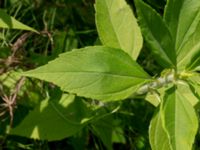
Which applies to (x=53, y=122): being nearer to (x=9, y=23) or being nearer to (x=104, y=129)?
(x=104, y=129)

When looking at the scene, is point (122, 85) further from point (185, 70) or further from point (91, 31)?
point (91, 31)

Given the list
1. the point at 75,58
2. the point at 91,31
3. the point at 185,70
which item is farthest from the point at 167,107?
the point at 91,31

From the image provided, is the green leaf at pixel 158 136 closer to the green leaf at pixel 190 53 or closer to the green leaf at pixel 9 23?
the green leaf at pixel 190 53

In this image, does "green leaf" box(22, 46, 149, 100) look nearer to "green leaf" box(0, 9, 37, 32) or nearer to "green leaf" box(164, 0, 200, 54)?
"green leaf" box(164, 0, 200, 54)

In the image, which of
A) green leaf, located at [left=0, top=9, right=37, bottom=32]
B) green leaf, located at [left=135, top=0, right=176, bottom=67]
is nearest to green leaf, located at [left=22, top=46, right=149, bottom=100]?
green leaf, located at [left=135, top=0, right=176, bottom=67]

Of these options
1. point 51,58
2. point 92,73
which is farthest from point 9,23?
point 92,73

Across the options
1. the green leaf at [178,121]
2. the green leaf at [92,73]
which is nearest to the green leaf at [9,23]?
the green leaf at [92,73]
